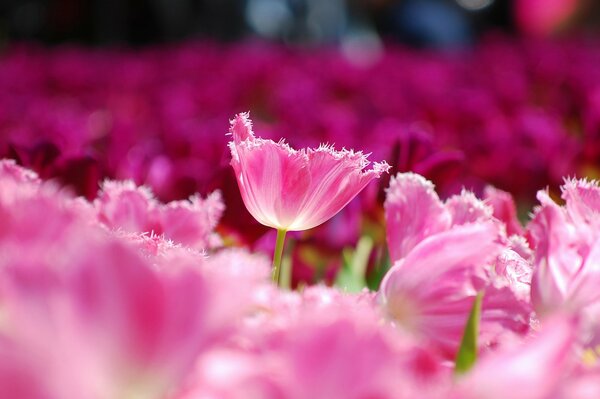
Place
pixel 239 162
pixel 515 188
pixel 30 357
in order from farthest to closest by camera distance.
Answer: pixel 515 188
pixel 239 162
pixel 30 357

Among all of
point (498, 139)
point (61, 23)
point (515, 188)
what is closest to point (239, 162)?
point (515, 188)

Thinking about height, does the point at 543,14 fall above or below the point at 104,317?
above

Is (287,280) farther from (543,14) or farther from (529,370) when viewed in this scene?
(543,14)

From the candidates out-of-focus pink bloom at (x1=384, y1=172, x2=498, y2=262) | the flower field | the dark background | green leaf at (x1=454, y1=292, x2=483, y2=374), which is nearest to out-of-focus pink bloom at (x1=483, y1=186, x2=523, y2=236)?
the flower field

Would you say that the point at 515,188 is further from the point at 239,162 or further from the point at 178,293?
the point at 178,293

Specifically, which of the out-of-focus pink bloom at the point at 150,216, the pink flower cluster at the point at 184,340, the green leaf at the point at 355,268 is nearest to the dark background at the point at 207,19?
the green leaf at the point at 355,268

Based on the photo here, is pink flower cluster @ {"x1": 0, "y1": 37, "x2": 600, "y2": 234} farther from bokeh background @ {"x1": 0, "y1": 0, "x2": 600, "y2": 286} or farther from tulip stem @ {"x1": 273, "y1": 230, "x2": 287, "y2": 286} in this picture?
tulip stem @ {"x1": 273, "y1": 230, "x2": 287, "y2": 286}

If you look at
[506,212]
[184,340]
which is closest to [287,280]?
[506,212]
